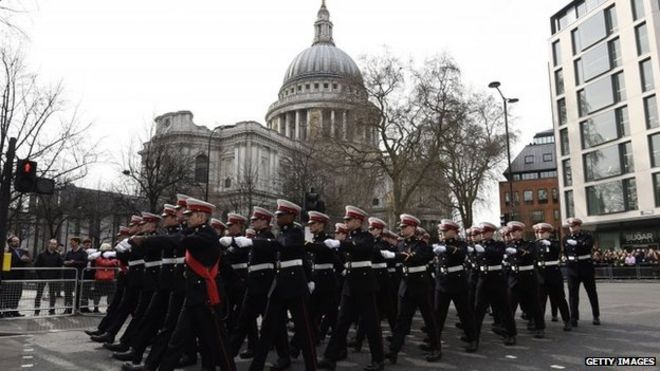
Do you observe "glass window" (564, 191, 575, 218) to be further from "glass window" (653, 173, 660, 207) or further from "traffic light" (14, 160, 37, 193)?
"traffic light" (14, 160, 37, 193)

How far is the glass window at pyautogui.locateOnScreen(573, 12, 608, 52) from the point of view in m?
42.3

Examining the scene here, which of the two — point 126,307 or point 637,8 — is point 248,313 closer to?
point 126,307

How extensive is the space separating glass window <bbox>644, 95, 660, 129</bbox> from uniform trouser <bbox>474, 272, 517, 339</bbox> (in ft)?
119

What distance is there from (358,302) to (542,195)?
8036 centimetres

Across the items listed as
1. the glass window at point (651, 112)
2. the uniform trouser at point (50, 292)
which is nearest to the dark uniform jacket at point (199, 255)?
the uniform trouser at point (50, 292)

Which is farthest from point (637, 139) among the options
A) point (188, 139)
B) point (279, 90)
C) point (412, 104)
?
point (279, 90)

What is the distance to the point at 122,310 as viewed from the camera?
885cm

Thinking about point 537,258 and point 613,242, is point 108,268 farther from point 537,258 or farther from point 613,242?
point 613,242

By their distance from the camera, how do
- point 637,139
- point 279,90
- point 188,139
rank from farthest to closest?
point 279,90 < point 188,139 < point 637,139

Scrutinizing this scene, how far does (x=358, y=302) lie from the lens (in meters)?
7.16

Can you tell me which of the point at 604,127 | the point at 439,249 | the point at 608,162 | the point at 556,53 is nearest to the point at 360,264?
the point at 439,249

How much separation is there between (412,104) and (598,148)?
2145 centimetres

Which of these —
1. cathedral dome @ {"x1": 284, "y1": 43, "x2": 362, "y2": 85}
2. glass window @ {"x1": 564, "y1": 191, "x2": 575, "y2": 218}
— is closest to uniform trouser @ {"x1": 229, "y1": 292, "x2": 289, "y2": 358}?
glass window @ {"x1": 564, "y1": 191, "x2": 575, "y2": 218}

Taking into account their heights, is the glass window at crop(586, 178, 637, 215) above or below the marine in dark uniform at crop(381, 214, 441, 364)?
above
